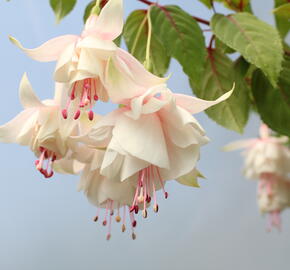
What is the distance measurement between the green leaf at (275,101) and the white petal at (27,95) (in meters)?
0.30

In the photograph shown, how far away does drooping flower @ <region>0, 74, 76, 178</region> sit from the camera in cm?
44

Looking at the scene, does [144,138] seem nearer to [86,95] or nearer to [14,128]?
[86,95]

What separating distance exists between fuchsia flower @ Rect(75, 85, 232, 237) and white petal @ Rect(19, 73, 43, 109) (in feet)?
0.20

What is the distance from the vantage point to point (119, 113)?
0.40m

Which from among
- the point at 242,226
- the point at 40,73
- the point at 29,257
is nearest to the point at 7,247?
the point at 29,257

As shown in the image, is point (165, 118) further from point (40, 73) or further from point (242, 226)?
Result: point (242, 226)

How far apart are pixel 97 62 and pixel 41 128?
0.11 meters

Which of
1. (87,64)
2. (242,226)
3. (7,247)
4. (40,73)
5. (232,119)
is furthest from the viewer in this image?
(242,226)

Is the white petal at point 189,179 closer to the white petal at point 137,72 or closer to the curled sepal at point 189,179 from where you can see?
the curled sepal at point 189,179

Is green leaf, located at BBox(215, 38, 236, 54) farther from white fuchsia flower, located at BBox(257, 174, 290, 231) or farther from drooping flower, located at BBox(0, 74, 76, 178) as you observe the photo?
white fuchsia flower, located at BBox(257, 174, 290, 231)

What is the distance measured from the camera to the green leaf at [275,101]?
58cm

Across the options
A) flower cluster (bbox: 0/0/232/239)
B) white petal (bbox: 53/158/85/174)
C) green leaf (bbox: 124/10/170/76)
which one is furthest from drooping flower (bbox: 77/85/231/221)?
green leaf (bbox: 124/10/170/76)

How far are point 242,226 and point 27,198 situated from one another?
34.4 inches

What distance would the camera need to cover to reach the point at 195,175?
0.46 metres
